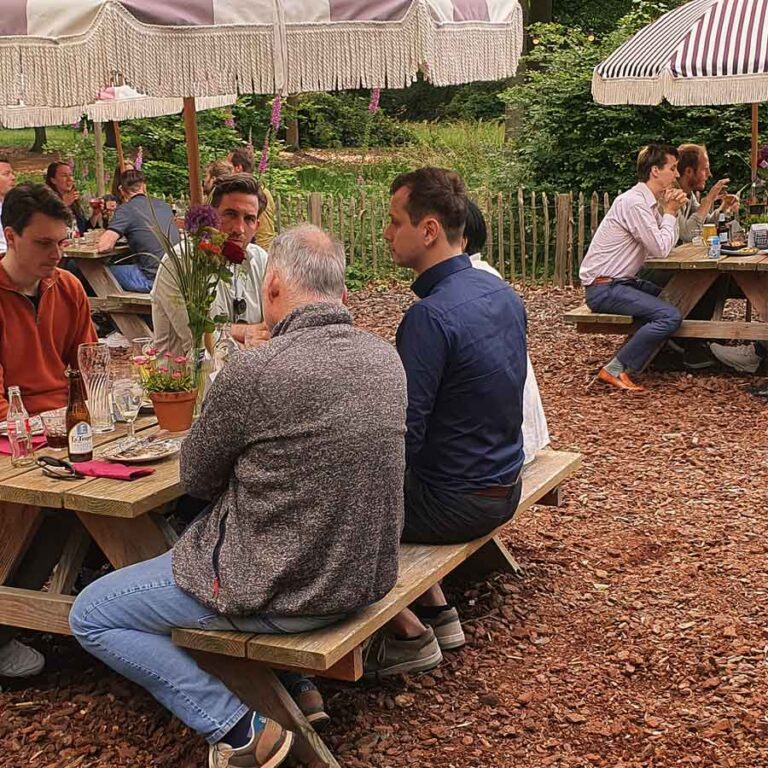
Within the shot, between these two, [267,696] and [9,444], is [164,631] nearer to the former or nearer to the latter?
[267,696]

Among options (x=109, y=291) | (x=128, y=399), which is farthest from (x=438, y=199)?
(x=109, y=291)

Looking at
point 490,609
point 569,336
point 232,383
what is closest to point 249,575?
point 232,383

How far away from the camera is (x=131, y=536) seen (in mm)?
3604

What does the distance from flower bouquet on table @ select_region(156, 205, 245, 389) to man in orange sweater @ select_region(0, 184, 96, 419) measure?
0.69 m

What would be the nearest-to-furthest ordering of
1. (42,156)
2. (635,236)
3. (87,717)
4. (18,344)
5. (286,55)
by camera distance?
1. (286,55)
2. (87,717)
3. (18,344)
4. (635,236)
5. (42,156)

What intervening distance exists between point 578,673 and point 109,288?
21.1ft

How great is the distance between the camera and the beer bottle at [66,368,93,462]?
354 centimetres

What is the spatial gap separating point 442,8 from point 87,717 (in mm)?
2452

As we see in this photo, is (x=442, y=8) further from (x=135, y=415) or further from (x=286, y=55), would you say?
(x=135, y=415)

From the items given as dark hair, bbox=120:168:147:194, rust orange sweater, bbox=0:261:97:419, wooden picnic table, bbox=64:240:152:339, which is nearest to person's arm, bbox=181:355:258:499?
rust orange sweater, bbox=0:261:97:419

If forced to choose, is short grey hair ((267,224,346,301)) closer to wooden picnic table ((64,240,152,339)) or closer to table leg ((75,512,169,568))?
table leg ((75,512,169,568))

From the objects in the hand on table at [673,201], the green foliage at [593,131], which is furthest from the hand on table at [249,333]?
the green foliage at [593,131]

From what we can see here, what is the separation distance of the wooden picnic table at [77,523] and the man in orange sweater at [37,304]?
464 mm

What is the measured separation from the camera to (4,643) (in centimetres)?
389
